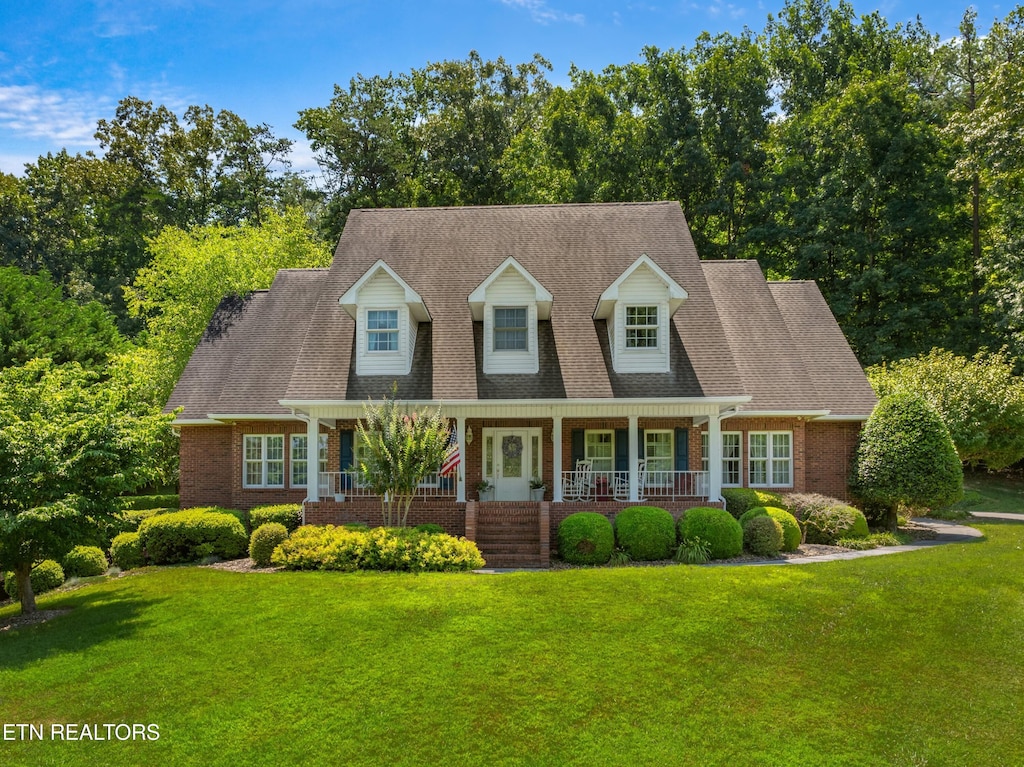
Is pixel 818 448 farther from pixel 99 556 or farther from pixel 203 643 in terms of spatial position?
pixel 99 556

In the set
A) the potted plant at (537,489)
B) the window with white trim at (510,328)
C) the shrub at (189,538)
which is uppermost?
the window with white trim at (510,328)

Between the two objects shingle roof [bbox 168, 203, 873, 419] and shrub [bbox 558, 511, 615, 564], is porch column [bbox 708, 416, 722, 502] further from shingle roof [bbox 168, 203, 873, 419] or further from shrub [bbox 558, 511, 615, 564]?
shrub [bbox 558, 511, 615, 564]

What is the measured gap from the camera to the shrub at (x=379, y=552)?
1524 centimetres

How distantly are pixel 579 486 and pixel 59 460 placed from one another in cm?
1200

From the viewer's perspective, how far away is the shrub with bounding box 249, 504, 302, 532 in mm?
18844

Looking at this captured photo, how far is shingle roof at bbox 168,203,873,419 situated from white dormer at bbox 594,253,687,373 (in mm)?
431

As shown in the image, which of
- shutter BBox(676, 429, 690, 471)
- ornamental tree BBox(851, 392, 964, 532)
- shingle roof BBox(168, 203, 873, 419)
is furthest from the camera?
shutter BBox(676, 429, 690, 471)

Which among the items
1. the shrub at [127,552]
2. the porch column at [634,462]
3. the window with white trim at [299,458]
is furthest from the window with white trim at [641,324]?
the shrub at [127,552]

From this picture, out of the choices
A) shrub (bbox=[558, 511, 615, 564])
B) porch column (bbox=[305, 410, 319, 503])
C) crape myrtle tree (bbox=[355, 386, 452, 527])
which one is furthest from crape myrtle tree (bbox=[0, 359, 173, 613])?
shrub (bbox=[558, 511, 615, 564])

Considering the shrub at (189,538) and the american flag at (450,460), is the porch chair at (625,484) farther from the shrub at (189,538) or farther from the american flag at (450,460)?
the shrub at (189,538)

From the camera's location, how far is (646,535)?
1636cm

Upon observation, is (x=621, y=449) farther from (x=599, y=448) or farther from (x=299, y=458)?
(x=299, y=458)

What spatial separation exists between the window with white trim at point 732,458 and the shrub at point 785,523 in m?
3.93

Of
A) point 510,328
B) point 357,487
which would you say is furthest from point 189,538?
point 510,328
